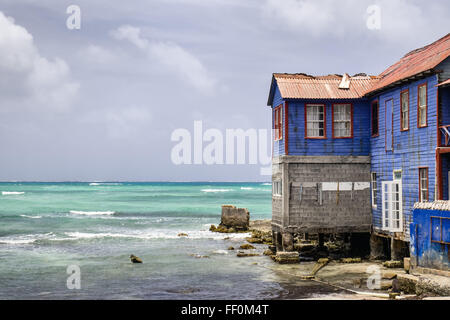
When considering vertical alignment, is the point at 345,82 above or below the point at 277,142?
above

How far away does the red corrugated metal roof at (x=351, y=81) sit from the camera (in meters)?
24.9

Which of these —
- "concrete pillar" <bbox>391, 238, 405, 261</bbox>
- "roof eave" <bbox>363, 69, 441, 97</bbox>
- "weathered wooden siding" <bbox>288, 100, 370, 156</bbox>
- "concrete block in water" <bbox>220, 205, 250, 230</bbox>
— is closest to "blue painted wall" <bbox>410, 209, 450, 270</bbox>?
"concrete pillar" <bbox>391, 238, 405, 261</bbox>

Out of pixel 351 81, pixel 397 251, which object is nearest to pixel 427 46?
pixel 351 81

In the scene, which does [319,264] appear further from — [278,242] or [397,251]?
[278,242]

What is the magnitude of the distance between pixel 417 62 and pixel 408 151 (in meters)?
4.34

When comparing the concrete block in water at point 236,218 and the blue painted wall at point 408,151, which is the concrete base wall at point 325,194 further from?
the concrete block in water at point 236,218

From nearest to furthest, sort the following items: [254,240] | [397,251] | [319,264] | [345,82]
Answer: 1. [397,251]
2. [319,264]
3. [345,82]
4. [254,240]

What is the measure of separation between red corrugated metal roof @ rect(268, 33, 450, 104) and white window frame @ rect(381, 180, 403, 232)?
172 inches

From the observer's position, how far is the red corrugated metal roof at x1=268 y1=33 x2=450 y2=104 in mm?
24922

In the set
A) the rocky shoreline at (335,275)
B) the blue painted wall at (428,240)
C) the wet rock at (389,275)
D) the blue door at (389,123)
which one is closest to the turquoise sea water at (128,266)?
the rocky shoreline at (335,275)

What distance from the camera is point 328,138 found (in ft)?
88.1

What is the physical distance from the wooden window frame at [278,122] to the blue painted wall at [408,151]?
4478 millimetres
